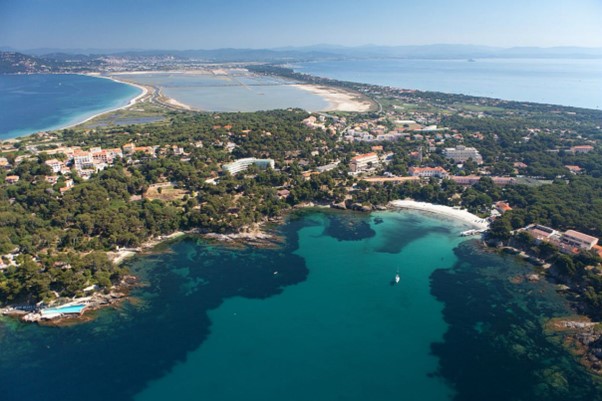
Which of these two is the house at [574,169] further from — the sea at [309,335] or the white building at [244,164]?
the white building at [244,164]

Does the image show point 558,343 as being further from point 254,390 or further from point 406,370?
point 254,390

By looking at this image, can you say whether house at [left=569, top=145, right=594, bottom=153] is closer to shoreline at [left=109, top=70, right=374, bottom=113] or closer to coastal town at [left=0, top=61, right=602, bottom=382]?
coastal town at [left=0, top=61, right=602, bottom=382]

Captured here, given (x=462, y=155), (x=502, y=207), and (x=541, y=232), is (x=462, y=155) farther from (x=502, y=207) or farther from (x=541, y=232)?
(x=541, y=232)

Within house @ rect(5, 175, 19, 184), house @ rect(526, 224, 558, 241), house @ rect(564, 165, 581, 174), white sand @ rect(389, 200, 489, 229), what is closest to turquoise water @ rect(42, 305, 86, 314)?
house @ rect(5, 175, 19, 184)

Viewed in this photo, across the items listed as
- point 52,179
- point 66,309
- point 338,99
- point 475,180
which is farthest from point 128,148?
point 338,99

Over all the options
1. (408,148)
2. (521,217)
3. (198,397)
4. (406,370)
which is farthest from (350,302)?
(408,148)

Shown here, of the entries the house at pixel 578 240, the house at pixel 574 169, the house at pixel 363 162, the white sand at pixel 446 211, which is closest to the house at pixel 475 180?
the white sand at pixel 446 211
